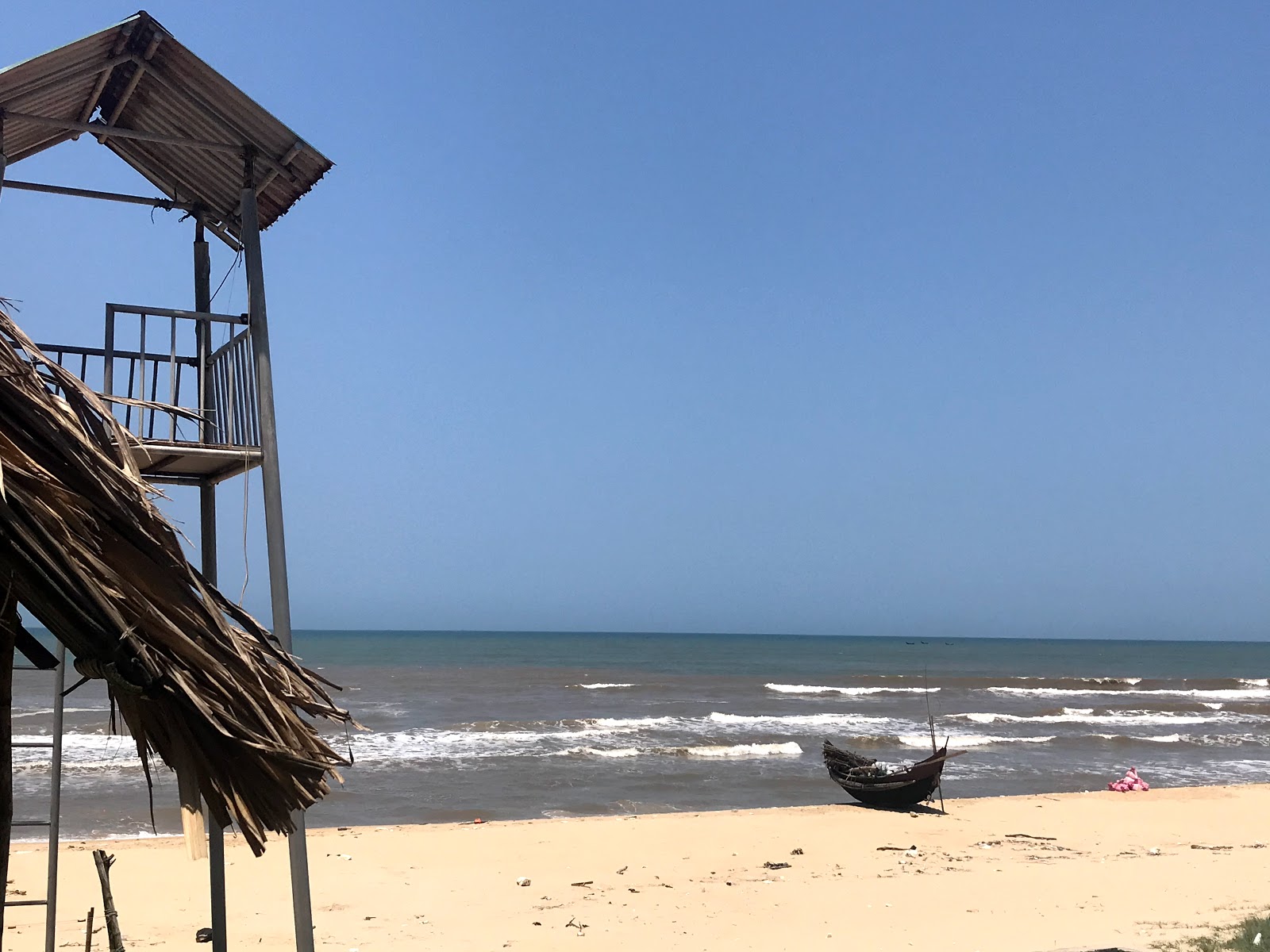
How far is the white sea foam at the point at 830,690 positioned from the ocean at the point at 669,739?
0.79ft

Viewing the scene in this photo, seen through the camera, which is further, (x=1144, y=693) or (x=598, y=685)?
(x=1144, y=693)

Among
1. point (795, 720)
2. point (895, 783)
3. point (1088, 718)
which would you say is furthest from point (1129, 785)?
point (1088, 718)

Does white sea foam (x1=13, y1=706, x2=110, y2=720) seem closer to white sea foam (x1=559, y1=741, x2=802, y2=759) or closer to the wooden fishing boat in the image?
white sea foam (x1=559, y1=741, x2=802, y2=759)

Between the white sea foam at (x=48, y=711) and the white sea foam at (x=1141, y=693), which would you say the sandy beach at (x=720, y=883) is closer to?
the white sea foam at (x=48, y=711)

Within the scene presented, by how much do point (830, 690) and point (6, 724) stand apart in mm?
42263

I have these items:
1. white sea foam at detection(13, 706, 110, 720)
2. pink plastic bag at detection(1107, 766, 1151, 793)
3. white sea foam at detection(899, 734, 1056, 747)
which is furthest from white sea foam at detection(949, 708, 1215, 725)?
white sea foam at detection(13, 706, 110, 720)

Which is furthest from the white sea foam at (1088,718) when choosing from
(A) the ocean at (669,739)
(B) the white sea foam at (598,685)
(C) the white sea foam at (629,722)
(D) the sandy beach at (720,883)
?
(D) the sandy beach at (720,883)

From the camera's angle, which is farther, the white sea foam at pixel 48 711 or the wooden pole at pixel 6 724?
the white sea foam at pixel 48 711

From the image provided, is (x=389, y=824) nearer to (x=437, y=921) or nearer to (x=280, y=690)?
(x=437, y=921)

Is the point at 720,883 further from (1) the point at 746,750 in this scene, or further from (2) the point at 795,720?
(2) the point at 795,720

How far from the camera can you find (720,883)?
448 inches

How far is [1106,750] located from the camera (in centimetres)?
2452

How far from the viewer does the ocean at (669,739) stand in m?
17.2

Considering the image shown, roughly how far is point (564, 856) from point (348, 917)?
340cm
